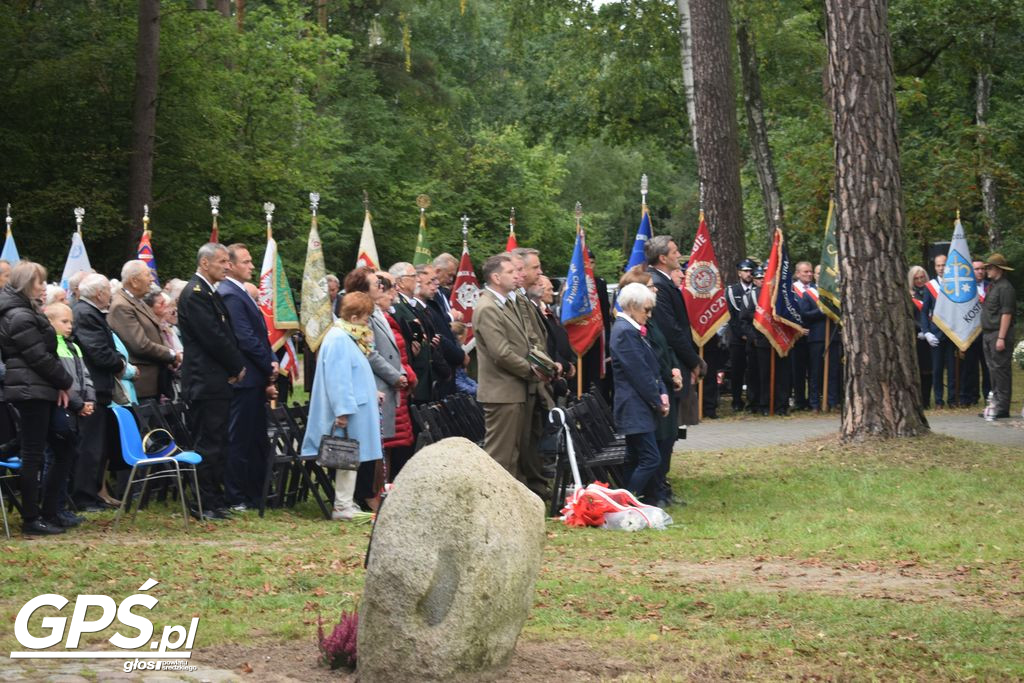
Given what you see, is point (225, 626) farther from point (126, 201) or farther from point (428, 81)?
point (428, 81)

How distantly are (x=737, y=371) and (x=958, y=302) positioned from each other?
318 cm

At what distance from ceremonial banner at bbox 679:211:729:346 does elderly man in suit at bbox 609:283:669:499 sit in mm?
7990

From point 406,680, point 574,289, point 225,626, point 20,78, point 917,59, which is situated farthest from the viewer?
point 917,59

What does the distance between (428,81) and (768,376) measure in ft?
81.2

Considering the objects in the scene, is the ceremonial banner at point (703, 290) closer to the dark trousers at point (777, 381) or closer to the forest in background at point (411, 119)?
the dark trousers at point (777, 381)

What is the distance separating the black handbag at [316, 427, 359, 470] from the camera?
37.7ft

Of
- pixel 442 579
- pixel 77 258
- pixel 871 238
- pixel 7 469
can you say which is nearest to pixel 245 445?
pixel 7 469

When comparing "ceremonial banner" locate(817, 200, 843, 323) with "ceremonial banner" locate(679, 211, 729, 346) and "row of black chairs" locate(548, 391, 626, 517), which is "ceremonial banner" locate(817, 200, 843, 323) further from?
"row of black chairs" locate(548, 391, 626, 517)

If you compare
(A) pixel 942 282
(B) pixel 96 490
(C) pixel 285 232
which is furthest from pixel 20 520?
(C) pixel 285 232

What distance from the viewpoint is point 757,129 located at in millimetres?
33906

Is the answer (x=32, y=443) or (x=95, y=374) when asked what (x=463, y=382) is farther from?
(x=32, y=443)

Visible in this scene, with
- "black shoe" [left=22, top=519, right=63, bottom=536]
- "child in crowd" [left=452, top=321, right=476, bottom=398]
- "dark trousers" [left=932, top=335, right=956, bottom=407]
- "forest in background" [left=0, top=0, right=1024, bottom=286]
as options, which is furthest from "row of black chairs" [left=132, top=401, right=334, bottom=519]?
"forest in background" [left=0, top=0, right=1024, bottom=286]

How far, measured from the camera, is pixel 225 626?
7.91 meters

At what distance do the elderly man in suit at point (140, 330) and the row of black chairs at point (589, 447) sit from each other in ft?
11.6
